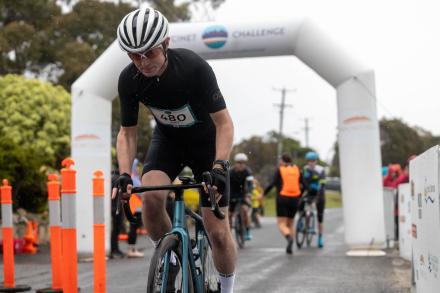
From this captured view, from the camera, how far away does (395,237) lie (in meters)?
16.4

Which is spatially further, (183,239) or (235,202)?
(235,202)

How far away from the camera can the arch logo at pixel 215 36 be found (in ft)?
46.4

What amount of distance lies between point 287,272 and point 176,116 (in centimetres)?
580

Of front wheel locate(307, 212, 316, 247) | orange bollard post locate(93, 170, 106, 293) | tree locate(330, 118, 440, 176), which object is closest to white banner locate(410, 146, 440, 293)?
orange bollard post locate(93, 170, 106, 293)

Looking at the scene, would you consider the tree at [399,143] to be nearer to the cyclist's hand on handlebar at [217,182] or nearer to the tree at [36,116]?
the tree at [36,116]

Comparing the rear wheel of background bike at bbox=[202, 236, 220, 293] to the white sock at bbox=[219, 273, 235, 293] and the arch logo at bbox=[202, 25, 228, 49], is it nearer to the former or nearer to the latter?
the white sock at bbox=[219, 273, 235, 293]

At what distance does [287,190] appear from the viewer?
596 inches

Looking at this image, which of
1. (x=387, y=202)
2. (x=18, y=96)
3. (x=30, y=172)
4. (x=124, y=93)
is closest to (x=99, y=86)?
(x=30, y=172)

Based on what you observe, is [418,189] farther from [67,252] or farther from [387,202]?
[387,202]

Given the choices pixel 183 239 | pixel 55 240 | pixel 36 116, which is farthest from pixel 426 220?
pixel 36 116

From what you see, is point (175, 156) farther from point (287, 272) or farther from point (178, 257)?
point (287, 272)

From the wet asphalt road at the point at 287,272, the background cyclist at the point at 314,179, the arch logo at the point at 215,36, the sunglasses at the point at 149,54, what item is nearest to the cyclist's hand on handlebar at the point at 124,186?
the sunglasses at the point at 149,54

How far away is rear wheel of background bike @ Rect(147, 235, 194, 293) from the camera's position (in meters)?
4.36

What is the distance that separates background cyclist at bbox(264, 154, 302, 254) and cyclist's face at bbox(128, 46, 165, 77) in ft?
33.9
